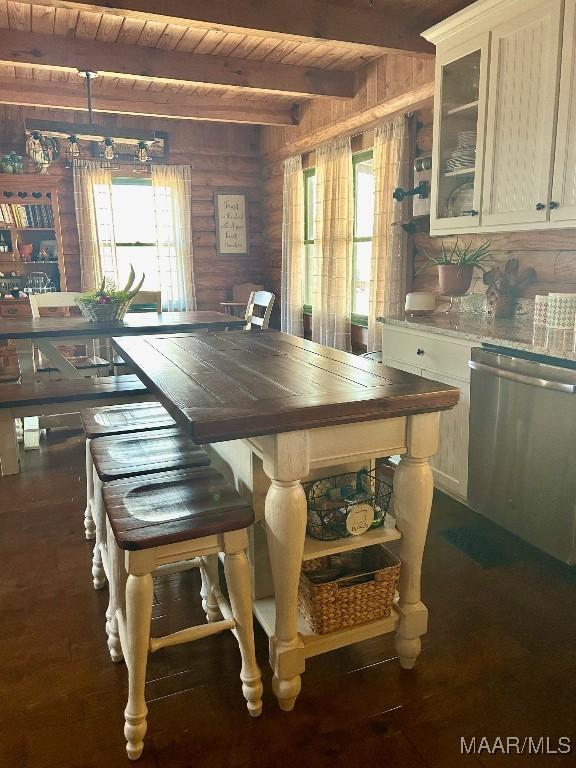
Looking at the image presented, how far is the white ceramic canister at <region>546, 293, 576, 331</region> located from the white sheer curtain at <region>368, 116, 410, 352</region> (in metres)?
1.57

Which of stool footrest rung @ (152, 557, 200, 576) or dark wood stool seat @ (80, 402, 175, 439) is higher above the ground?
dark wood stool seat @ (80, 402, 175, 439)

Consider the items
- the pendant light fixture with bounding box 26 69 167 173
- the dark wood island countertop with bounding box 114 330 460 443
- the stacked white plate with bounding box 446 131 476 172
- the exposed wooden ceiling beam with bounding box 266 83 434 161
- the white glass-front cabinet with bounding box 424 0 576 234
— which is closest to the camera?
the dark wood island countertop with bounding box 114 330 460 443

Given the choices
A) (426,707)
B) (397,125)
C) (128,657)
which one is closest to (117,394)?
(128,657)

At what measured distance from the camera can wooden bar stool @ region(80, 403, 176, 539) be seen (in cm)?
211

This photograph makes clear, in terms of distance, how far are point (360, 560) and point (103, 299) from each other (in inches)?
99.7

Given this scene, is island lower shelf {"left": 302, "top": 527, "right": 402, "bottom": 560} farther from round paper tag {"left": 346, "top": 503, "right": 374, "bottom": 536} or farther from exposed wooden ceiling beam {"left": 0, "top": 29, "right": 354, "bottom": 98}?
exposed wooden ceiling beam {"left": 0, "top": 29, "right": 354, "bottom": 98}

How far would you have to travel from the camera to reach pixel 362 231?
15.6 ft

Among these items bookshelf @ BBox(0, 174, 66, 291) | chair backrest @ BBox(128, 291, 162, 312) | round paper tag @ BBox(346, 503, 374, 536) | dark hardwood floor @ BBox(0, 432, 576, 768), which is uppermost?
bookshelf @ BBox(0, 174, 66, 291)

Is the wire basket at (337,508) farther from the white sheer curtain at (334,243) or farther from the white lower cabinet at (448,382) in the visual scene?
the white sheer curtain at (334,243)

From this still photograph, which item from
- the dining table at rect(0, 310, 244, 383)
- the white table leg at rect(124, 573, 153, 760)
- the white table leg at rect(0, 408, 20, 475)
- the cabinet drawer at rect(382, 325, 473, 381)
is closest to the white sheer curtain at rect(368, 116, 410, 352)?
the cabinet drawer at rect(382, 325, 473, 381)

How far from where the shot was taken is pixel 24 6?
3357 mm

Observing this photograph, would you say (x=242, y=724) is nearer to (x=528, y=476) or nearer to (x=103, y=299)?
(x=528, y=476)

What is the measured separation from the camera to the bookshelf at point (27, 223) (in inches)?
222

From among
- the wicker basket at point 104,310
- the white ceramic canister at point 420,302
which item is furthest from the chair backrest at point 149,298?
the white ceramic canister at point 420,302
